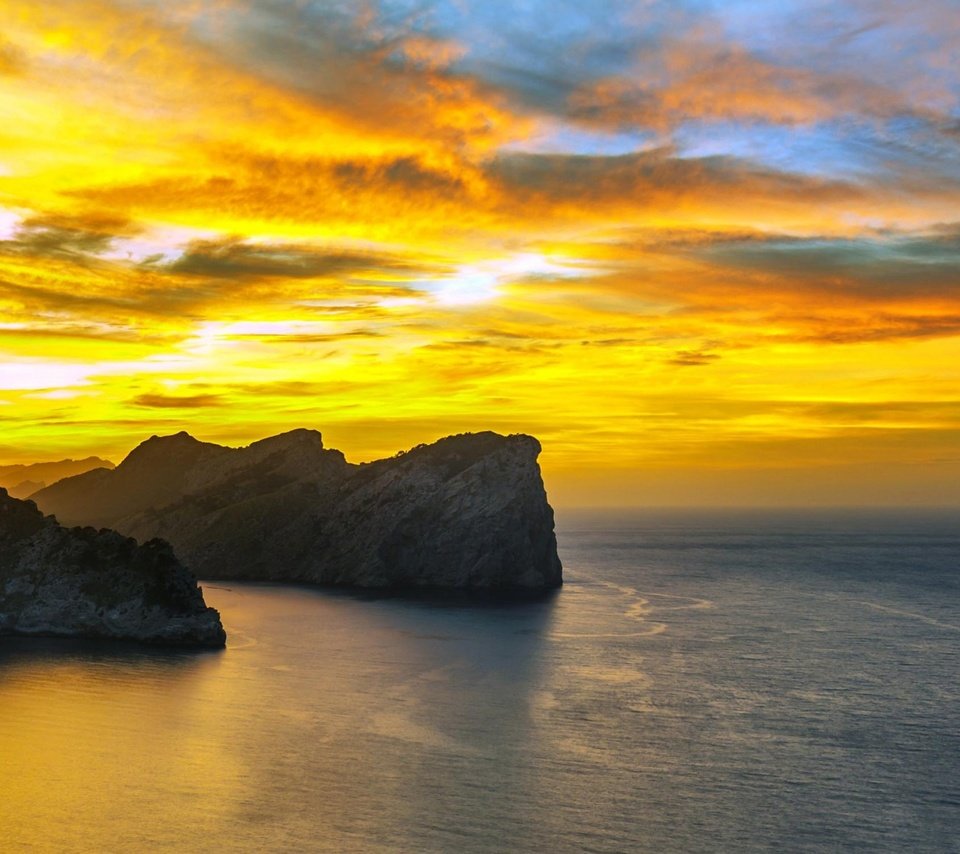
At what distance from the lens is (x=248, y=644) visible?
408ft

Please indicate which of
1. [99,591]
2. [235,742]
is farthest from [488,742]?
[99,591]

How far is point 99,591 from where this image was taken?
126 metres

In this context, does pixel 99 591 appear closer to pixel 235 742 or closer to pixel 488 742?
pixel 235 742

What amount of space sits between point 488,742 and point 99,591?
71.7 meters

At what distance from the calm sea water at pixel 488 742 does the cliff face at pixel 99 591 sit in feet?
15.8

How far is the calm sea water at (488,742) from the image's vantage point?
189 feet

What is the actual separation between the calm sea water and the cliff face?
4.81 meters

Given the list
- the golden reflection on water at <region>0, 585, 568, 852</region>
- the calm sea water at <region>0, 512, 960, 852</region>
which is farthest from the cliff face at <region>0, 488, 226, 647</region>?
the calm sea water at <region>0, 512, 960, 852</region>

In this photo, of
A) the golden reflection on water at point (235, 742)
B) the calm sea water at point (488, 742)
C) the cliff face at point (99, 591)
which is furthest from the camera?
the cliff face at point (99, 591)

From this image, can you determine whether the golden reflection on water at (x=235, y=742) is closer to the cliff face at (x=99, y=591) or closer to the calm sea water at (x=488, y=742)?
the calm sea water at (x=488, y=742)

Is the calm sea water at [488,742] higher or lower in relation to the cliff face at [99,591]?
lower

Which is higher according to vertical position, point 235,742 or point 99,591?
point 99,591

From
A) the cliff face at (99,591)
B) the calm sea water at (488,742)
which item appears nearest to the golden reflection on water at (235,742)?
the calm sea water at (488,742)

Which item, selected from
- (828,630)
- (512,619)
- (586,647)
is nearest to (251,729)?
(586,647)
